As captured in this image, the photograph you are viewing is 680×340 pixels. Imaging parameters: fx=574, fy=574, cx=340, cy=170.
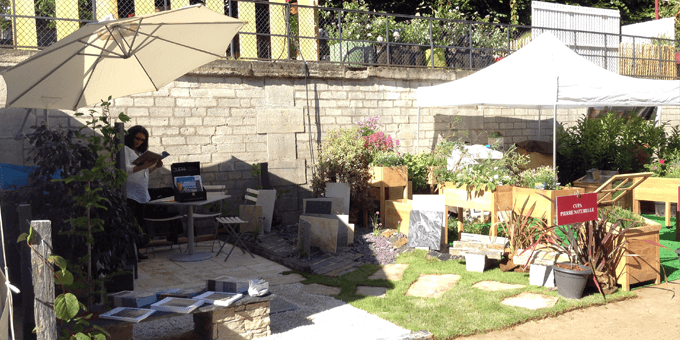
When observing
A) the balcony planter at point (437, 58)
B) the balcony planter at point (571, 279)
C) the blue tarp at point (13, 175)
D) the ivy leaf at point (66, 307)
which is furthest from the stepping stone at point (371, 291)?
the balcony planter at point (437, 58)

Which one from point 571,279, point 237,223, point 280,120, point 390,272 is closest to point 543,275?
point 571,279

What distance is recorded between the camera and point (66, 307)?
3.12 m

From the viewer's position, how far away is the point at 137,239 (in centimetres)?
452

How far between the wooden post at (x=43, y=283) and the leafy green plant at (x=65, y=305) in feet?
0.06

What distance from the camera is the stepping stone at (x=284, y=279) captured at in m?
5.57

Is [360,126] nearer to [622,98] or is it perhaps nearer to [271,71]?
[271,71]

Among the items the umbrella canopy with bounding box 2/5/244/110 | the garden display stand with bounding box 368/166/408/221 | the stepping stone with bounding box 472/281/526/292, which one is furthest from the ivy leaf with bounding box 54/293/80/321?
the garden display stand with bounding box 368/166/408/221

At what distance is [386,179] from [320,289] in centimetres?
276

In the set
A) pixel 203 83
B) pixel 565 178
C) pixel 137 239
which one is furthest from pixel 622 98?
pixel 137 239

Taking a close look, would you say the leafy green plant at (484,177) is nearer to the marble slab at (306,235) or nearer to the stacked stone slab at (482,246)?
the stacked stone slab at (482,246)

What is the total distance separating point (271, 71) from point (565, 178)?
5655 millimetres

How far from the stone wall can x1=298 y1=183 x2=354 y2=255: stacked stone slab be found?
1.55 m

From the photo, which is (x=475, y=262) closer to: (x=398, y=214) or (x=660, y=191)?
(x=398, y=214)

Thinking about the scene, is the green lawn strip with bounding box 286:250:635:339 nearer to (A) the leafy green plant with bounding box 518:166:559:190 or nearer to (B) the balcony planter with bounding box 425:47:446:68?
(A) the leafy green plant with bounding box 518:166:559:190
